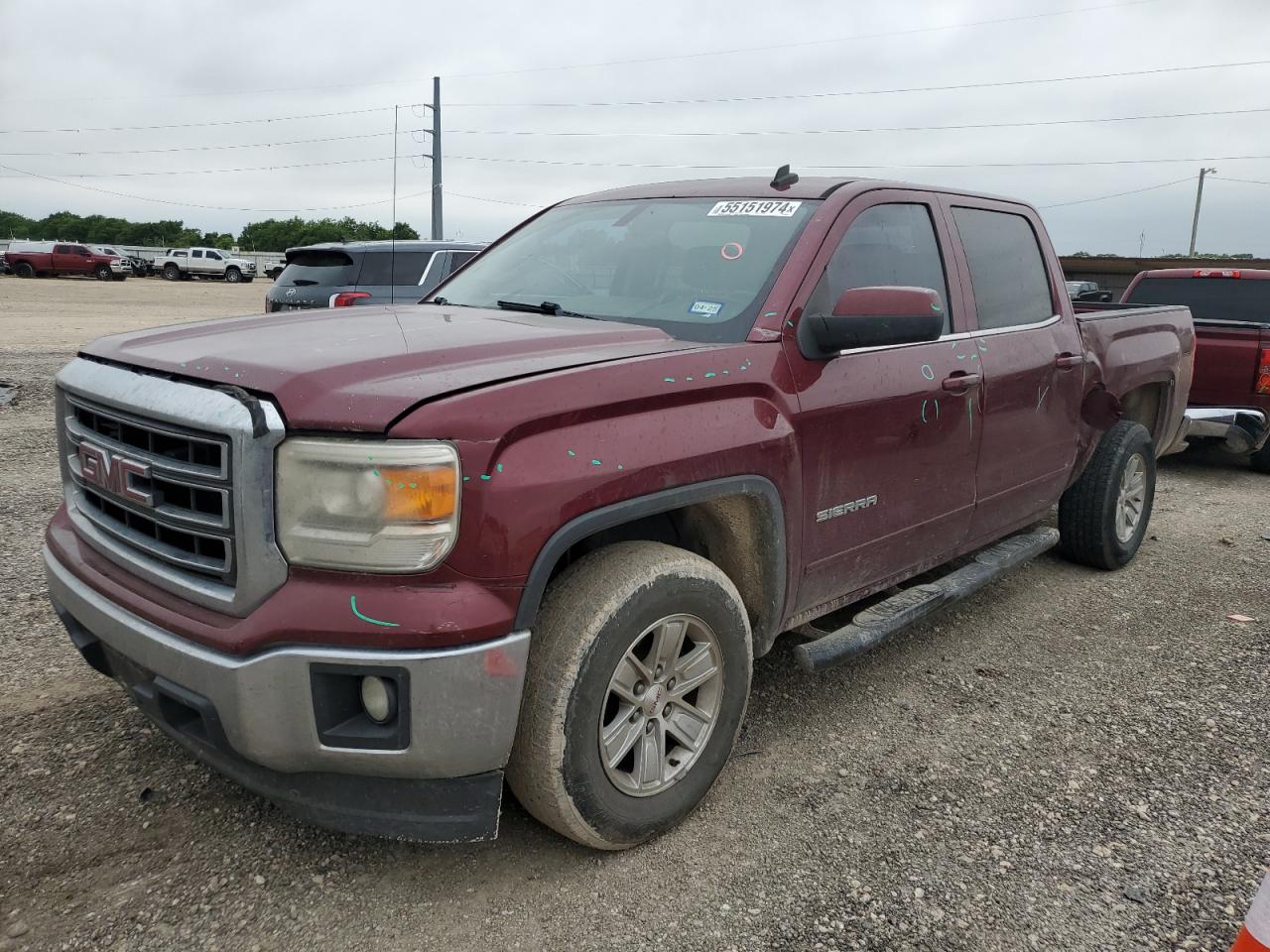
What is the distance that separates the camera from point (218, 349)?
Answer: 2.51 m

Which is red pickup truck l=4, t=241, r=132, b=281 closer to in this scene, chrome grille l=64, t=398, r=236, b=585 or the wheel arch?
chrome grille l=64, t=398, r=236, b=585

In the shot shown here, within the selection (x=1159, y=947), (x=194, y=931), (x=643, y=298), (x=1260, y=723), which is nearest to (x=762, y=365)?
(x=643, y=298)

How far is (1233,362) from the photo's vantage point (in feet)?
25.5

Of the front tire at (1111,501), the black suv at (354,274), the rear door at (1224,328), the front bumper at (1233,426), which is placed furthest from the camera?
the black suv at (354,274)

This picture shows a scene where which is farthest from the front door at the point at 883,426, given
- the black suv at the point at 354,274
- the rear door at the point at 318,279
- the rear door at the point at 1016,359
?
the rear door at the point at 318,279

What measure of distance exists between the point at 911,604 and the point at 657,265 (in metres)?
1.52

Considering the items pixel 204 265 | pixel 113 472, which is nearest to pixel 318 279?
pixel 113 472

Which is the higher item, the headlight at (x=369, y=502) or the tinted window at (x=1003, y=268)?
the tinted window at (x=1003, y=268)

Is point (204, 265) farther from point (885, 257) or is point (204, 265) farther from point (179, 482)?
point (179, 482)

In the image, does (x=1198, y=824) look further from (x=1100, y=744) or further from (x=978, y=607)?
(x=978, y=607)

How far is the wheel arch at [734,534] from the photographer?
2645 millimetres

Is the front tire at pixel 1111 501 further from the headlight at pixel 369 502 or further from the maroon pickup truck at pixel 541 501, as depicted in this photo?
the headlight at pixel 369 502

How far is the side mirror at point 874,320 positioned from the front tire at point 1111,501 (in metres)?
2.52

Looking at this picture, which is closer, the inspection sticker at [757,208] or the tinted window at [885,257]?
the tinted window at [885,257]
